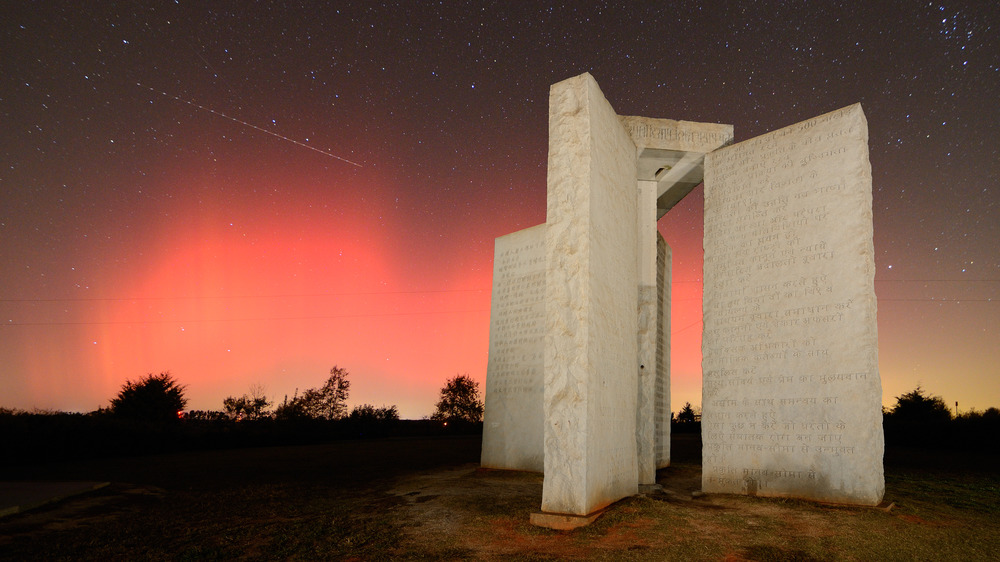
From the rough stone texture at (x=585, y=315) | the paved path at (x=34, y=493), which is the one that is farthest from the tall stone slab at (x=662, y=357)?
the paved path at (x=34, y=493)


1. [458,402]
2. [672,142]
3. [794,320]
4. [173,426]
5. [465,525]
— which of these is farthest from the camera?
[458,402]

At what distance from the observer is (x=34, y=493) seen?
8477mm

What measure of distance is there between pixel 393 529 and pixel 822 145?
8.14 m

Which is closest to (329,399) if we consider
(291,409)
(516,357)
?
(291,409)

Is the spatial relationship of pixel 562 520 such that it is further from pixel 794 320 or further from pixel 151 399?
pixel 151 399

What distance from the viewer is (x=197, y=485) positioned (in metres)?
10.5

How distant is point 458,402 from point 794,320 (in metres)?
41.2

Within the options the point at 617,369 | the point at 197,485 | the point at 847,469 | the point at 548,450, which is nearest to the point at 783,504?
the point at 847,469

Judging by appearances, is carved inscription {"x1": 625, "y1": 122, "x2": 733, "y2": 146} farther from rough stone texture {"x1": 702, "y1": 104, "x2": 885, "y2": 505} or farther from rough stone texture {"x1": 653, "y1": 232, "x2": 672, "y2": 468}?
rough stone texture {"x1": 653, "y1": 232, "x2": 672, "y2": 468}

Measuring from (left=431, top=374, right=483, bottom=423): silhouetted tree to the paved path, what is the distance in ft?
126

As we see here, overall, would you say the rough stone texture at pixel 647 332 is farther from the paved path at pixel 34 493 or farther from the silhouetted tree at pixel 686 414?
the silhouetted tree at pixel 686 414

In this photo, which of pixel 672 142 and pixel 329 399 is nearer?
pixel 672 142

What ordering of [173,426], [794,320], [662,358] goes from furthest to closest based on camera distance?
[173,426] < [662,358] < [794,320]

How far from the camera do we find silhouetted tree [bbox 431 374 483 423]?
4734 centimetres
